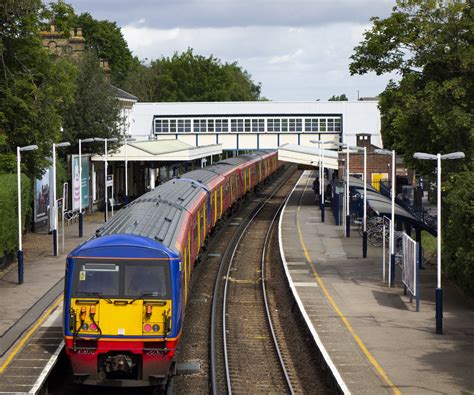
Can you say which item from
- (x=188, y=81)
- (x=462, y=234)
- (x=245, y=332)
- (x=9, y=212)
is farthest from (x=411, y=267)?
(x=188, y=81)

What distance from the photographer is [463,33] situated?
27953 millimetres

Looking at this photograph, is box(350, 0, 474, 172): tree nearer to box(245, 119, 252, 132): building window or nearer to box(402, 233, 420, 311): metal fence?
box(402, 233, 420, 311): metal fence

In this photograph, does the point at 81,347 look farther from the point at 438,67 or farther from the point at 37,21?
the point at 37,21

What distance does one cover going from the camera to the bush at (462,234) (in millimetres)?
21578

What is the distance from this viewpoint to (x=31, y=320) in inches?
851

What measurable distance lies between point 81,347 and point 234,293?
11682mm

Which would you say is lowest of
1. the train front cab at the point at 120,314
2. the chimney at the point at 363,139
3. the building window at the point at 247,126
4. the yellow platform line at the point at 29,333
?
the yellow platform line at the point at 29,333

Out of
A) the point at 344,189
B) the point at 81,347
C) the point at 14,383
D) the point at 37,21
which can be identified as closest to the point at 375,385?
the point at 81,347

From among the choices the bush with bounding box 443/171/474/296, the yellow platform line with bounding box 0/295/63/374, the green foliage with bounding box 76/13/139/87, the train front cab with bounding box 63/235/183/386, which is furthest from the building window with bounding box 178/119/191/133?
the train front cab with bounding box 63/235/183/386

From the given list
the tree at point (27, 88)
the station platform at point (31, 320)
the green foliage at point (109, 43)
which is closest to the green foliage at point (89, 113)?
the tree at point (27, 88)

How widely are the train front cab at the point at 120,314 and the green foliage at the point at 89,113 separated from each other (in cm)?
3389

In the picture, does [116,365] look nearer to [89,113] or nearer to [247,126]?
[89,113]

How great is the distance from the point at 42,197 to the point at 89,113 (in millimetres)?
10431

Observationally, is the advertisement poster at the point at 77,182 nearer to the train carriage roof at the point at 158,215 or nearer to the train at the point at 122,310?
the train carriage roof at the point at 158,215
